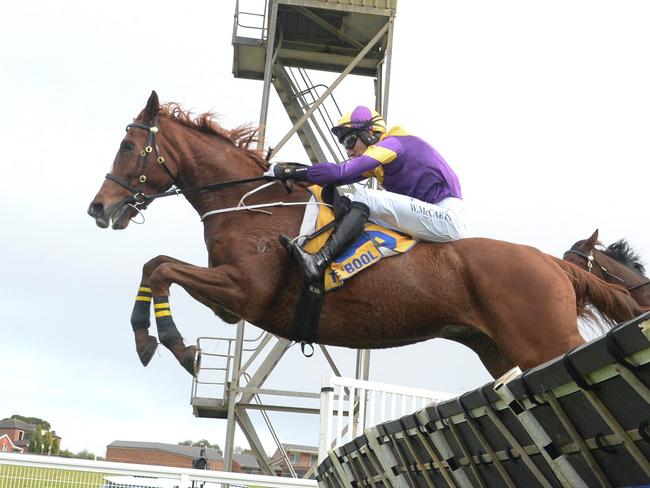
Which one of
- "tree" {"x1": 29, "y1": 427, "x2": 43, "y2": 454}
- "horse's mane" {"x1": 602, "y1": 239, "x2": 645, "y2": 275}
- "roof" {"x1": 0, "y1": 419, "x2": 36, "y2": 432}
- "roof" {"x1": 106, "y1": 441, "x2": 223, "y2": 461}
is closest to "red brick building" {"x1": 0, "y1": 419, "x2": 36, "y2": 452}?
"roof" {"x1": 0, "y1": 419, "x2": 36, "y2": 432}

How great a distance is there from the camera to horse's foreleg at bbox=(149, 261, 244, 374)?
6336 mm

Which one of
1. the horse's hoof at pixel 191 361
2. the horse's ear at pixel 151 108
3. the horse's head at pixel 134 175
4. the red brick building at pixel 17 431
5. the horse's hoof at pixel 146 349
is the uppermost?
the red brick building at pixel 17 431

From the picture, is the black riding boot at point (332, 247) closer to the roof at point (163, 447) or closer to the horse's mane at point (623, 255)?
the horse's mane at point (623, 255)

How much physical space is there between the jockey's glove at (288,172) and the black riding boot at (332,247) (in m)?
0.44

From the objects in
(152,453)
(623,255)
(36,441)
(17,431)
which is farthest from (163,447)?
(623,255)

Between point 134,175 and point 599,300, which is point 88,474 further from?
point 599,300

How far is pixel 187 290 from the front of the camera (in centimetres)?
642

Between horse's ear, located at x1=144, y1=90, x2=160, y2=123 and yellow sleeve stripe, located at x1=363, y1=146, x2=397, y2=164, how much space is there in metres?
1.59

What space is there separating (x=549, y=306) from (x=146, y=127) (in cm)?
301

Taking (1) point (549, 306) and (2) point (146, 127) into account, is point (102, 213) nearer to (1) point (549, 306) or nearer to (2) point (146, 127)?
(2) point (146, 127)

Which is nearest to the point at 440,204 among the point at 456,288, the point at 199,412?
the point at 456,288

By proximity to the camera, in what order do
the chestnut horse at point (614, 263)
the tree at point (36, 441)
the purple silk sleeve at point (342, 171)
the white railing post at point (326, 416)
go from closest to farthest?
the purple silk sleeve at point (342, 171), the white railing post at point (326, 416), the chestnut horse at point (614, 263), the tree at point (36, 441)

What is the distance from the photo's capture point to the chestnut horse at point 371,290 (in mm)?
6328

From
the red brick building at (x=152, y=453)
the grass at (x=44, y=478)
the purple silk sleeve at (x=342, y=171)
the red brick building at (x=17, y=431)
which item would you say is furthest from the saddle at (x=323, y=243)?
the red brick building at (x=17, y=431)
